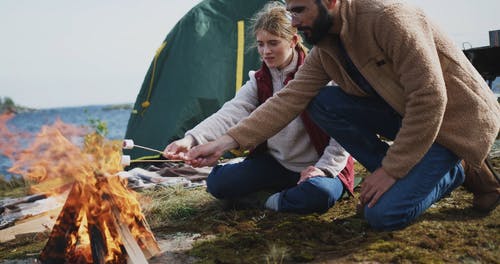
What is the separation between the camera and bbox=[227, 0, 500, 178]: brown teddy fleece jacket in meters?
2.18

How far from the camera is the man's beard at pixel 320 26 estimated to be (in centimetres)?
235

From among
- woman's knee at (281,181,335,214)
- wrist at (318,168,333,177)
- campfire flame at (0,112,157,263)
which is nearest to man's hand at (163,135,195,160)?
campfire flame at (0,112,157,263)

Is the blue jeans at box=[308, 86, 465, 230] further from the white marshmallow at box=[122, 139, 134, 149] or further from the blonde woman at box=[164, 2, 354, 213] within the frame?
the white marshmallow at box=[122, 139, 134, 149]

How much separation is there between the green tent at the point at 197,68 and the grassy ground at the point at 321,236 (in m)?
2.54

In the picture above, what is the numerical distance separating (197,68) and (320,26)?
11.9 feet

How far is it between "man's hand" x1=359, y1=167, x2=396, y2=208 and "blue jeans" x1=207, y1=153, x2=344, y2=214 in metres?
0.47

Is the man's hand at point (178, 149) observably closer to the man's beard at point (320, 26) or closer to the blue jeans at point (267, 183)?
the blue jeans at point (267, 183)

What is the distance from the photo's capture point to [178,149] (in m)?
2.72

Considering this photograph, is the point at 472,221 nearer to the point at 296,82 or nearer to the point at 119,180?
the point at 296,82

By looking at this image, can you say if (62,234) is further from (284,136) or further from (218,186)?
(284,136)

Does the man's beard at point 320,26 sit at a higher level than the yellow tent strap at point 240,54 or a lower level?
higher

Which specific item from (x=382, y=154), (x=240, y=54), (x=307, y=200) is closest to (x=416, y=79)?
(x=382, y=154)

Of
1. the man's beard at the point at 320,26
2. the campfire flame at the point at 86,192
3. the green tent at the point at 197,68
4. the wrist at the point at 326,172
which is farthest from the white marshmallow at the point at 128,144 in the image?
the green tent at the point at 197,68

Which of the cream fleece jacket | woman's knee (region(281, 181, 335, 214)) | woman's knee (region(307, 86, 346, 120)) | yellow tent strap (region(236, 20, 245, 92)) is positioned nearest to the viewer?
woman's knee (region(307, 86, 346, 120))
